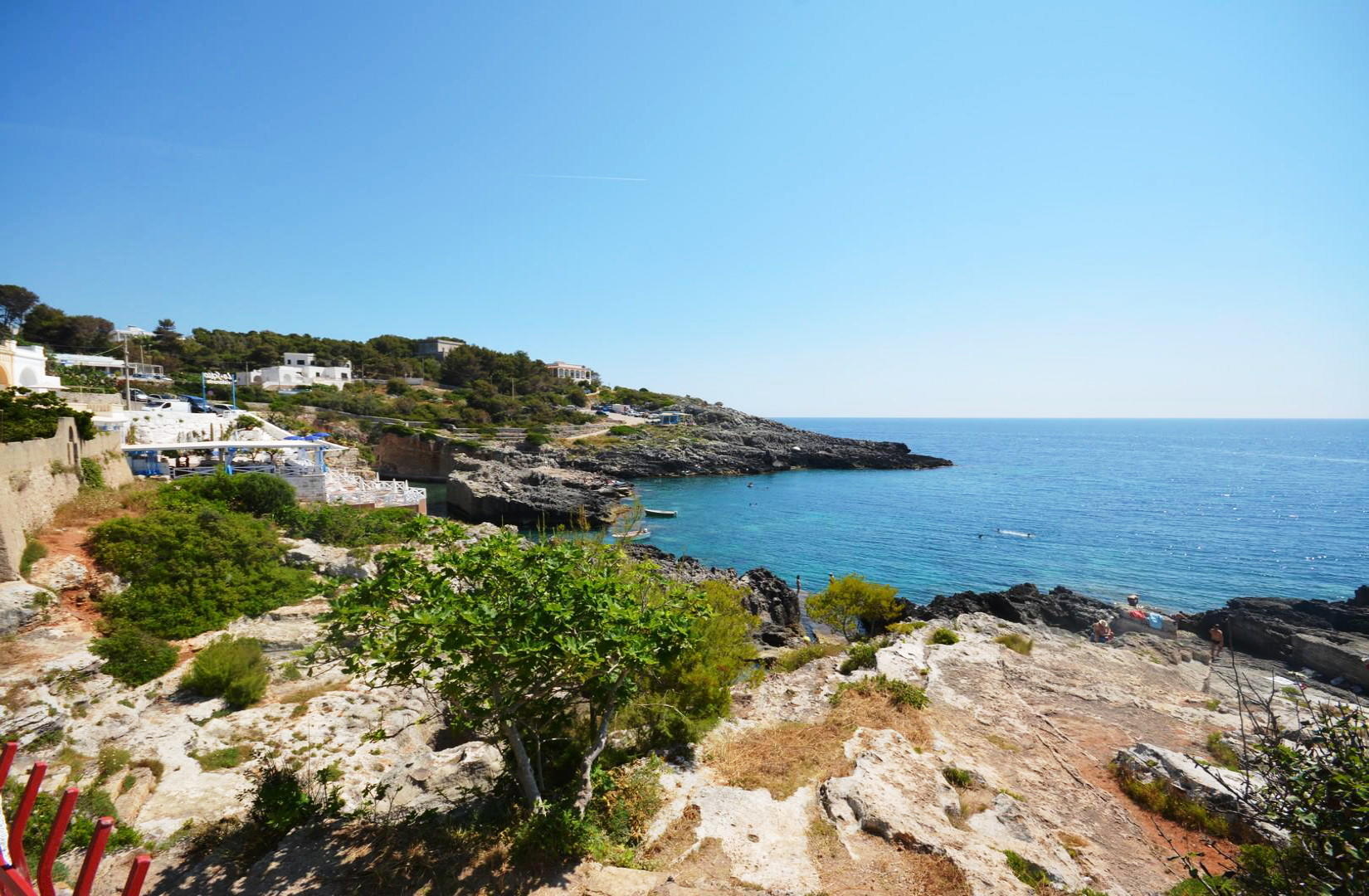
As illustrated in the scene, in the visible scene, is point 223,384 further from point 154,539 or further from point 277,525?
point 154,539

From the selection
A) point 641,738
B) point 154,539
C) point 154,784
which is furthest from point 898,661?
point 154,539

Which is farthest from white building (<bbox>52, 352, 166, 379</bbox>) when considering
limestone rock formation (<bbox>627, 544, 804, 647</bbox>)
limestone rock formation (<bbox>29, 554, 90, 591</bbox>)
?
limestone rock formation (<bbox>627, 544, 804, 647</bbox>)

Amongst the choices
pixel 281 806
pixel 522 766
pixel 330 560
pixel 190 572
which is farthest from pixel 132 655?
pixel 522 766

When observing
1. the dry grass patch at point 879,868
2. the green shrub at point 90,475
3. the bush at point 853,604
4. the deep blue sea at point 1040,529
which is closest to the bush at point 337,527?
the green shrub at point 90,475

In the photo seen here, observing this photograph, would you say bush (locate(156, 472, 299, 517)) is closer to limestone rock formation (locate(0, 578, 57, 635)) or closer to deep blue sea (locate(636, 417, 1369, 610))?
limestone rock formation (locate(0, 578, 57, 635))

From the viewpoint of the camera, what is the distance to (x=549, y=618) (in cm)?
556

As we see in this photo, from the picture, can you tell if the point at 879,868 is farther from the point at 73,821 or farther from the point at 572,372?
the point at 572,372

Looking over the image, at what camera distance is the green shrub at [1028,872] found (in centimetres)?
642

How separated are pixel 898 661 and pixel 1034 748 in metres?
3.57

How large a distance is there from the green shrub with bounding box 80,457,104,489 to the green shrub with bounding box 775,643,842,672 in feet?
67.0

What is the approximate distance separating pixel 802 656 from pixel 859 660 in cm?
215

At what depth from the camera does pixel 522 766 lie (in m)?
6.42

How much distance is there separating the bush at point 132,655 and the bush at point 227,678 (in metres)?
0.56

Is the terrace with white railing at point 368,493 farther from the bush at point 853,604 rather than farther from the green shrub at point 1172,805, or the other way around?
the green shrub at point 1172,805
